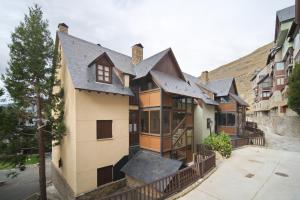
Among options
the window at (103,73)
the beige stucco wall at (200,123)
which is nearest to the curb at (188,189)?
the window at (103,73)

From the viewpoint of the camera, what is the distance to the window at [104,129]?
1116 centimetres

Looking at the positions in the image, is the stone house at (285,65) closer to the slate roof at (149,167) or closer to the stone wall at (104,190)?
the slate roof at (149,167)

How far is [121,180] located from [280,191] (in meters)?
9.67

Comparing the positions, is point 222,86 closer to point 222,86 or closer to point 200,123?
point 222,86

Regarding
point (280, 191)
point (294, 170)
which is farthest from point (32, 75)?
point (294, 170)

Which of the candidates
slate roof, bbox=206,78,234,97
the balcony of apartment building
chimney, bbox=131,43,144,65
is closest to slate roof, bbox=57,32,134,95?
the balcony of apartment building

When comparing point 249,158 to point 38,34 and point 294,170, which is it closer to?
point 294,170

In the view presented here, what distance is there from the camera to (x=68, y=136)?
11.0m

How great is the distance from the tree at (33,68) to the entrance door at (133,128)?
20.3ft

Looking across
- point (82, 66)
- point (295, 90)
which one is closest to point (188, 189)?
point (82, 66)

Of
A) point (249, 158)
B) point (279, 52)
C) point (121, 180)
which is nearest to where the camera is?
point (121, 180)

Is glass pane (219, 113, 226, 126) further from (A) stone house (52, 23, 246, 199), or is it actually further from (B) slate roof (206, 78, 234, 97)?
(A) stone house (52, 23, 246, 199)

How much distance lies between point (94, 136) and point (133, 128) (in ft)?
11.4

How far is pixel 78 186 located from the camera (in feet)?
32.9
